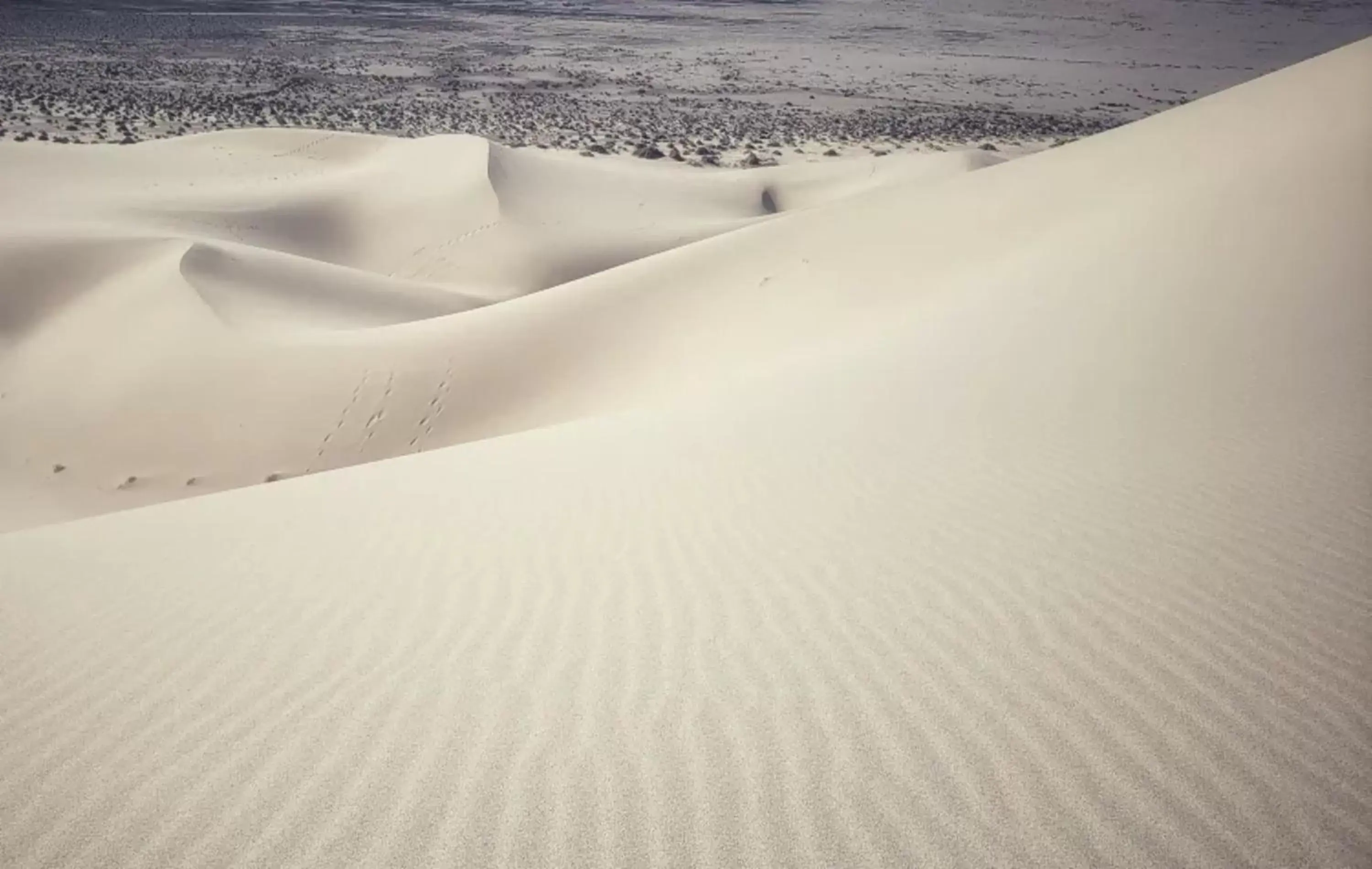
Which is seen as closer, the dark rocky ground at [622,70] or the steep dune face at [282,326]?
the steep dune face at [282,326]

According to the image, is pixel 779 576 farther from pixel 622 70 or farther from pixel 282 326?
pixel 622 70

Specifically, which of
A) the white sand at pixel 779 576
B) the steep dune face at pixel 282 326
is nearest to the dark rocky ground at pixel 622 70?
the steep dune face at pixel 282 326

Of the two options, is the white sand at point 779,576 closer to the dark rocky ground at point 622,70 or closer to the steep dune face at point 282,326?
the steep dune face at point 282,326

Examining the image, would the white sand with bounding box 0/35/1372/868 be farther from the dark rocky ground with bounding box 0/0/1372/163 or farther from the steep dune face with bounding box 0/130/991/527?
the dark rocky ground with bounding box 0/0/1372/163

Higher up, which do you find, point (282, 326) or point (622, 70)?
point (622, 70)

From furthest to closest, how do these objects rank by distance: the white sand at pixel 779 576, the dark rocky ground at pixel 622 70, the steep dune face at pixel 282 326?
the dark rocky ground at pixel 622 70
the steep dune face at pixel 282 326
the white sand at pixel 779 576

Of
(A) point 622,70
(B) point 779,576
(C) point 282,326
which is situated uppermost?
(A) point 622,70

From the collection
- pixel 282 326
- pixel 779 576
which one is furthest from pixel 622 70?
pixel 779 576

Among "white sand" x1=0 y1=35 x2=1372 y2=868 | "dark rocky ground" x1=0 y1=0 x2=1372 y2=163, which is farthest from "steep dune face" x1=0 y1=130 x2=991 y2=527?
"dark rocky ground" x1=0 y1=0 x2=1372 y2=163
